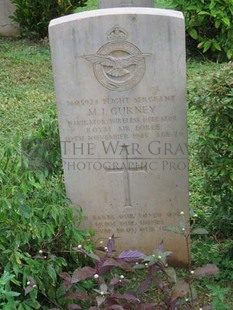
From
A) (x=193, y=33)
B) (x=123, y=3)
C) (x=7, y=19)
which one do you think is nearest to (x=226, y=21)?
(x=193, y=33)

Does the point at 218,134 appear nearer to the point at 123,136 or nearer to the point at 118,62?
the point at 123,136

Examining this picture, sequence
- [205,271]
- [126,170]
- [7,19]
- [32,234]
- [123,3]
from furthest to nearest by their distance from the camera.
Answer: [7,19] → [123,3] → [126,170] → [32,234] → [205,271]

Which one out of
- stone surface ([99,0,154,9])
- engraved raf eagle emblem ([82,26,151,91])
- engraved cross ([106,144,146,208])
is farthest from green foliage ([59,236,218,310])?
stone surface ([99,0,154,9])

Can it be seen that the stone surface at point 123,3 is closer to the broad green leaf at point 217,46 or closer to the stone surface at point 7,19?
the broad green leaf at point 217,46

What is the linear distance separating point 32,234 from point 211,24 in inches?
212

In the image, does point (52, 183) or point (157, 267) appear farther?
point (52, 183)

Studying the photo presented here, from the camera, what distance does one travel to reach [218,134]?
157 inches

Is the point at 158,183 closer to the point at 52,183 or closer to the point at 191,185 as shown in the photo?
the point at 52,183

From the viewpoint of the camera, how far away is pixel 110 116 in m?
4.13

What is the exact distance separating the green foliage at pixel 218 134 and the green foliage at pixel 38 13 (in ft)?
18.0

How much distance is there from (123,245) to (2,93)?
3.57 meters

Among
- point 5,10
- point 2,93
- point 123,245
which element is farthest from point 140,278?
point 5,10

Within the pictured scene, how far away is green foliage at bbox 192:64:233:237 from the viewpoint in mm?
3883

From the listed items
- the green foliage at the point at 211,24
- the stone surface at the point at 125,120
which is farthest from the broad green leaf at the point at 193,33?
the stone surface at the point at 125,120
